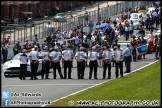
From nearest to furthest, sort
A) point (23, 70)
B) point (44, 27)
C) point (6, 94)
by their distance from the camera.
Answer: point (6, 94), point (23, 70), point (44, 27)

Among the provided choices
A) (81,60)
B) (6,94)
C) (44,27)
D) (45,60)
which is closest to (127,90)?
(6,94)

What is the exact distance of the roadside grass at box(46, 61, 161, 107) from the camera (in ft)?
81.3

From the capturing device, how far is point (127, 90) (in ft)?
88.9

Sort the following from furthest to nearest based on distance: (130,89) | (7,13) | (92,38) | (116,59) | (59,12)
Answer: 1. (59,12)
2. (7,13)
3. (92,38)
4. (116,59)
5. (130,89)

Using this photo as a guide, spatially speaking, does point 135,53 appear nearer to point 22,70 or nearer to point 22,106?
point 22,70

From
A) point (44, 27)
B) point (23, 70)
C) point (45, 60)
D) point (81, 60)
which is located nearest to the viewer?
point (81, 60)

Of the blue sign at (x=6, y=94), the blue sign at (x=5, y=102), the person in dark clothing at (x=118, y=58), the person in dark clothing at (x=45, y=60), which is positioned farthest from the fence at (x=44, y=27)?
the blue sign at (x=5, y=102)

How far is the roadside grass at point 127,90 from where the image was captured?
976 inches

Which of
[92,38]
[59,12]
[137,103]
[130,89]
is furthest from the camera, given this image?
[59,12]

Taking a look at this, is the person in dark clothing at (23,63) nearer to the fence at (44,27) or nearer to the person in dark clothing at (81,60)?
the person in dark clothing at (81,60)

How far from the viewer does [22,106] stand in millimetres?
23531

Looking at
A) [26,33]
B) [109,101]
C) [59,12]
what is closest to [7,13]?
[59,12]

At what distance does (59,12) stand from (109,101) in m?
57.4

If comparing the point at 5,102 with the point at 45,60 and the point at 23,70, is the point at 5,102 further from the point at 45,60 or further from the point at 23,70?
the point at 45,60
